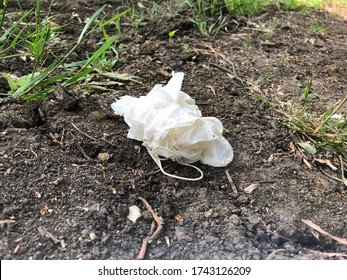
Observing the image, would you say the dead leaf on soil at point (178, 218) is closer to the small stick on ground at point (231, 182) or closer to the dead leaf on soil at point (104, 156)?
the small stick on ground at point (231, 182)

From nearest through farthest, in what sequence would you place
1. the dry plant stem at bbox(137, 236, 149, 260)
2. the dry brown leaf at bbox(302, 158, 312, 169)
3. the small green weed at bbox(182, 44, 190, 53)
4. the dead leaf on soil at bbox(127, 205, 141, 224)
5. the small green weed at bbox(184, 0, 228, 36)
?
the dry plant stem at bbox(137, 236, 149, 260) < the dead leaf on soil at bbox(127, 205, 141, 224) < the dry brown leaf at bbox(302, 158, 312, 169) < the small green weed at bbox(182, 44, 190, 53) < the small green weed at bbox(184, 0, 228, 36)

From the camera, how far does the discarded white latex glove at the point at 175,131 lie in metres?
1.88

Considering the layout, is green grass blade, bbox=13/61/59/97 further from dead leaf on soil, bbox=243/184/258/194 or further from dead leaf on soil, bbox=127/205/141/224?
dead leaf on soil, bbox=243/184/258/194

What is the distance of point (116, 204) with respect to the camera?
170 centimetres

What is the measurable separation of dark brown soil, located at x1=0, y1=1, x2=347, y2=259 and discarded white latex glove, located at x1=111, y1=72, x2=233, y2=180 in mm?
50

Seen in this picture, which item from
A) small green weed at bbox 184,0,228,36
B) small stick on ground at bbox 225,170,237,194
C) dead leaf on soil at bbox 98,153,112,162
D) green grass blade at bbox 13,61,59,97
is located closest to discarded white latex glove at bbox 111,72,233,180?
small stick on ground at bbox 225,170,237,194

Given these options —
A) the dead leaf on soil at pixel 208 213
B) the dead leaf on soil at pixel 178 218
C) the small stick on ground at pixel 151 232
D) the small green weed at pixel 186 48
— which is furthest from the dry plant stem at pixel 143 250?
the small green weed at pixel 186 48

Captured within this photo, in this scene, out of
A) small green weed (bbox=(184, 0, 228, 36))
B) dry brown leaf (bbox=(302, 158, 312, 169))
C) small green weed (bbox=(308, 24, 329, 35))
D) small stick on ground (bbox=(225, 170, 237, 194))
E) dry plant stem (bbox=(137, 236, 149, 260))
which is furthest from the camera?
small green weed (bbox=(308, 24, 329, 35))

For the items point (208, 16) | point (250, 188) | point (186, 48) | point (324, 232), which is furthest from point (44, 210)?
point (208, 16)

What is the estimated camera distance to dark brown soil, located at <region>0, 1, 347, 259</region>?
1576 mm

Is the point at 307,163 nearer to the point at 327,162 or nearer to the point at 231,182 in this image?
the point at 327,162

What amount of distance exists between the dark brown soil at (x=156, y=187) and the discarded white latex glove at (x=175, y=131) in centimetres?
5
